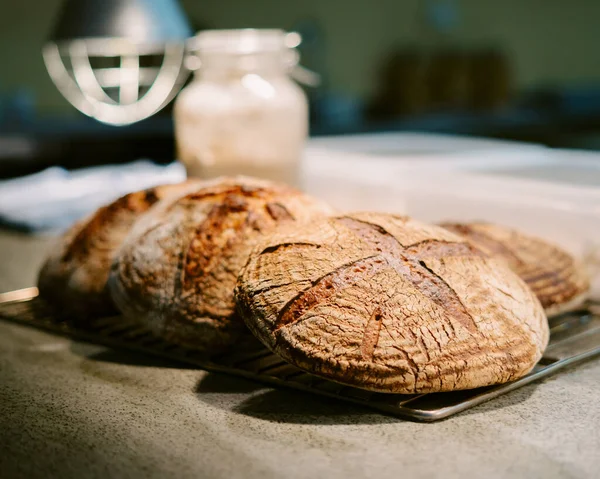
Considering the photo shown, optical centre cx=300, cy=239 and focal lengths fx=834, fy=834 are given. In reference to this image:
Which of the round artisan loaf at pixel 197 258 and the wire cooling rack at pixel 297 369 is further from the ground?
the round artisan loaf at pixel 197 258

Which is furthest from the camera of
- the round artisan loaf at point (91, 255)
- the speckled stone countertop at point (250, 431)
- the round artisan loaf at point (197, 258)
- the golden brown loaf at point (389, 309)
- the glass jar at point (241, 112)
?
the glass jar at point (241, 112)

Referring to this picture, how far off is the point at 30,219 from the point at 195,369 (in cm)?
107

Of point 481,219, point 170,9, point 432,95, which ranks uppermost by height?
point 170,9

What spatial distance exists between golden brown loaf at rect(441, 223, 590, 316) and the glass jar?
443 mm

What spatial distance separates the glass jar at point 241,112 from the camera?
5.28 ft

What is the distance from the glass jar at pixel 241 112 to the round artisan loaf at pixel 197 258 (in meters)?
0.38

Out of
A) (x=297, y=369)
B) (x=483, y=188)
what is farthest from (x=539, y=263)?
(x=297, y=369)

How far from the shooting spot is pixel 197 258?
1117 millimetres

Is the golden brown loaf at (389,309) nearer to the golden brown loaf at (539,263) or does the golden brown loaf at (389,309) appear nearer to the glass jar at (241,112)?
the golden brown loaf at (539,263)

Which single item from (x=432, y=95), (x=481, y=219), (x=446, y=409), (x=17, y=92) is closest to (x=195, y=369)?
(x=446, y=409)

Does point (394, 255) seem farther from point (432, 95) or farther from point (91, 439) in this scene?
point (432, 95)

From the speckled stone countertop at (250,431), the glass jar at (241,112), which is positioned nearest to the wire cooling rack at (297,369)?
the speckled stone countertop at (250,431)

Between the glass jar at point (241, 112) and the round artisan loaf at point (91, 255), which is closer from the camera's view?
the round artisan loaf at point (91, 255)

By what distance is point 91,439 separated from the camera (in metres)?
0.88
